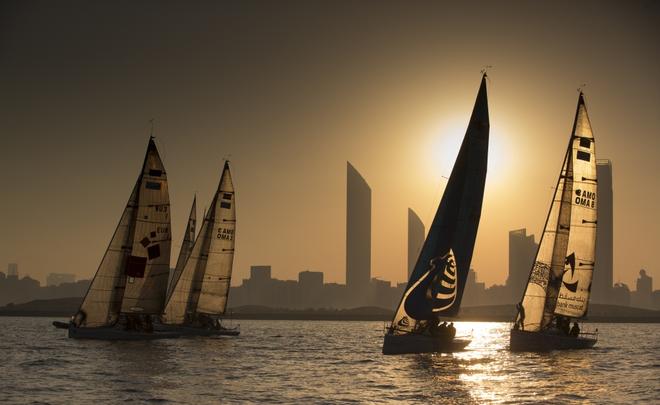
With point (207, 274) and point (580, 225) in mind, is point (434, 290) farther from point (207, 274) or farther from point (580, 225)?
point (207, 274)

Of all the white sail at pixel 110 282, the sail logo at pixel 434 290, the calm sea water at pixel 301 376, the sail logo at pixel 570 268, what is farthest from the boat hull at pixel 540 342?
the white sail at pixel 110 282

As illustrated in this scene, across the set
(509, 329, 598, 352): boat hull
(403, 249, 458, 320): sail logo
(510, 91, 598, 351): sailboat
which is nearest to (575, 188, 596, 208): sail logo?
(510, 91, 598, 351): sailboat

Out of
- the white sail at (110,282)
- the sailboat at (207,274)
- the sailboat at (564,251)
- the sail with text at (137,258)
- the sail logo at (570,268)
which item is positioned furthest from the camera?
the sailboat at (207,274)

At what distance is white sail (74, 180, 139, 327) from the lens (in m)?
70.3

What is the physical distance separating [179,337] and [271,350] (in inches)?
306

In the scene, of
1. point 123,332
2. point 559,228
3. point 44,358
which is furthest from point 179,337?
point 559,228

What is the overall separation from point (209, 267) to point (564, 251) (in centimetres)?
2996

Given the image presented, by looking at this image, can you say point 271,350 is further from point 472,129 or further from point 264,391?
point 264,391

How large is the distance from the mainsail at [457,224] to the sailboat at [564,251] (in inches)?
345

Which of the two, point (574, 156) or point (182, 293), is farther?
point (182, 293)

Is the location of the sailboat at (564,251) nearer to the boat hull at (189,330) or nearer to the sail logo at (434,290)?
the sail logo at (434,290)

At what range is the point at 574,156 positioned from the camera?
231 ft

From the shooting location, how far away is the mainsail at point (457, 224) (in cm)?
6278

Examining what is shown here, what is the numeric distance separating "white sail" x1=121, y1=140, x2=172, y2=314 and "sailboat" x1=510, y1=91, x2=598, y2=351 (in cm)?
2642
